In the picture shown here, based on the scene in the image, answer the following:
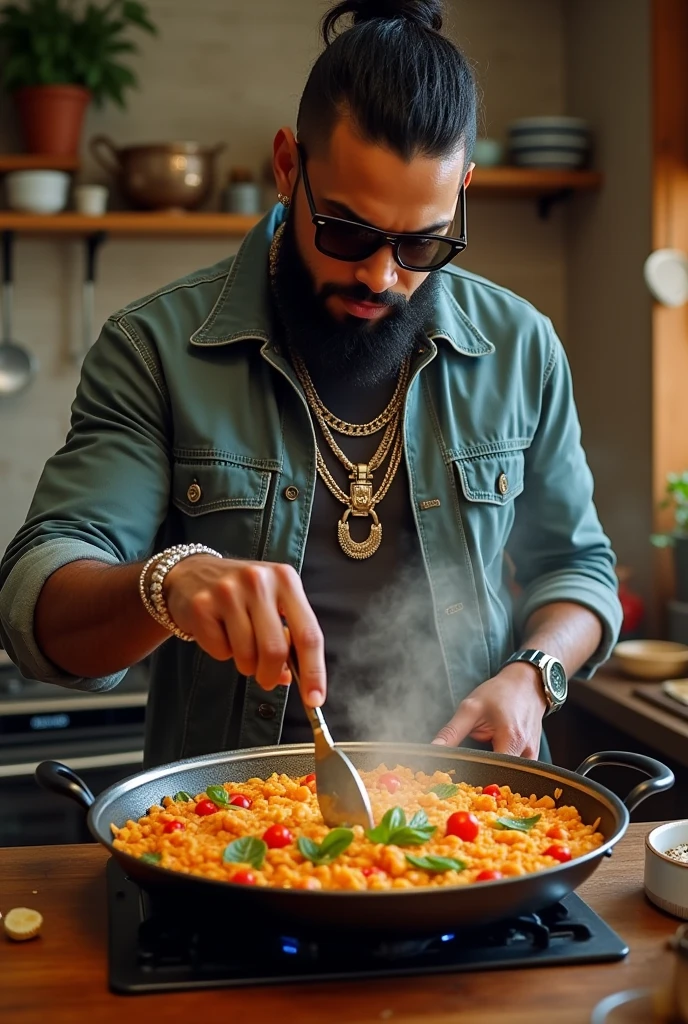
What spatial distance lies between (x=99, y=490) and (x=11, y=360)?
80.8 inches

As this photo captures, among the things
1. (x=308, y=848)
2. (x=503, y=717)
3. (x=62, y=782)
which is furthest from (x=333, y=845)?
(x=503, y=717)

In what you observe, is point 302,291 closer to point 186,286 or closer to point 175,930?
point 186,286

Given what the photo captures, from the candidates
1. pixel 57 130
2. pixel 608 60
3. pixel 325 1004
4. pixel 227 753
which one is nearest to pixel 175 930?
pixel 325 1004

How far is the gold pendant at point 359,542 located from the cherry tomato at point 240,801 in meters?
0.49

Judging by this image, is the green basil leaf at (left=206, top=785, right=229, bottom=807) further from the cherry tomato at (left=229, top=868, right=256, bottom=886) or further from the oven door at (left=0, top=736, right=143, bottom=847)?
the oven door at (left=0, top=736, right=143, bottom=847)

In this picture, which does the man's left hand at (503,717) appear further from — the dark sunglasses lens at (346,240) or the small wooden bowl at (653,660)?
the small wooden bowl at (653,660)

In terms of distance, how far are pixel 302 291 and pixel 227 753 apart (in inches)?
26.5

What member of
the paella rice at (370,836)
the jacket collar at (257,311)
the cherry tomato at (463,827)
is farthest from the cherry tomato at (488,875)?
the jacket collar at (257,311)

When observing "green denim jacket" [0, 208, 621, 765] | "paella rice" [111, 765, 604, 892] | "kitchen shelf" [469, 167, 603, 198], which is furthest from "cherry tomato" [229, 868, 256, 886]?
"kitchen shelf" [469, 167, 603, 198]

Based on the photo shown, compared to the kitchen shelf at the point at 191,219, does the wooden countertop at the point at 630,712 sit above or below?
below

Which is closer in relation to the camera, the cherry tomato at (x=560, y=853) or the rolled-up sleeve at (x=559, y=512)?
the cherry tomato at (x=560, y=853)

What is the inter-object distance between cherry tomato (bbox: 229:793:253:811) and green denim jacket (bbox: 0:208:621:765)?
0.37 metres

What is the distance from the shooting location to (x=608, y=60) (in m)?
3.30

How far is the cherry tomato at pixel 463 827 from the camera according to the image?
124 centimetres
